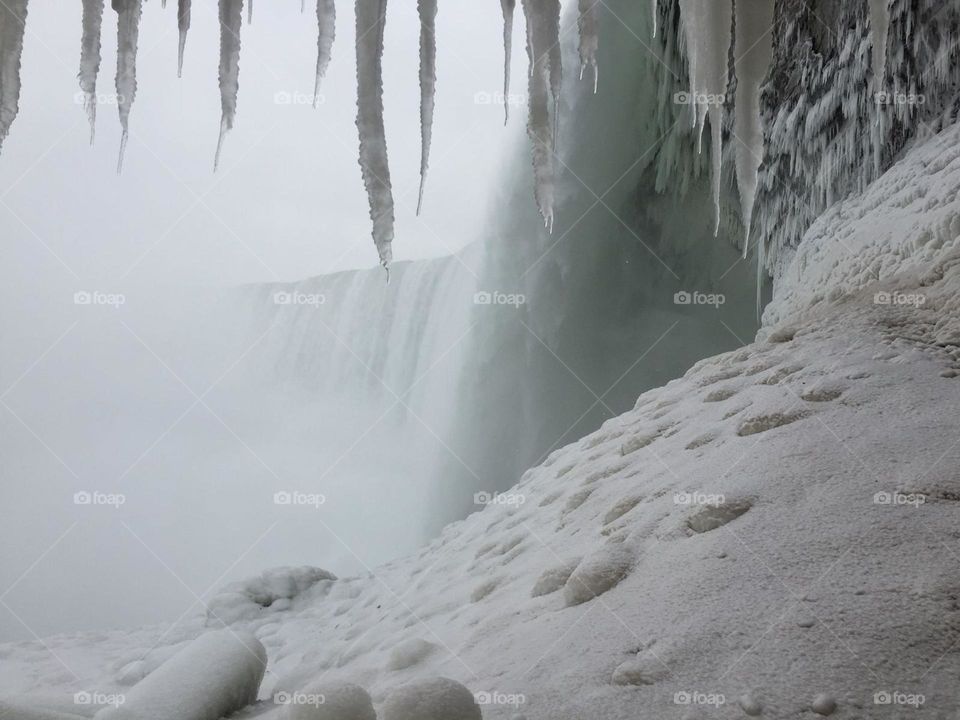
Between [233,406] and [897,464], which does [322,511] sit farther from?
[897,464]

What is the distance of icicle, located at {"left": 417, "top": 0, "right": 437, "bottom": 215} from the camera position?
77cm

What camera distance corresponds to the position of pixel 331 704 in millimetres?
1047

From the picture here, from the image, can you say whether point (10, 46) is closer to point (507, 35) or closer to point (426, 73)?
point (426, 73)

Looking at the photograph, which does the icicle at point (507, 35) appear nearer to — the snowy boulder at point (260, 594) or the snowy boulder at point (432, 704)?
the snowy boulder at point (432, 704)

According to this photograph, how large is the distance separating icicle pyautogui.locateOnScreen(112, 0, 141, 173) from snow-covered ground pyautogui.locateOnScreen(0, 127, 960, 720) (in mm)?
962

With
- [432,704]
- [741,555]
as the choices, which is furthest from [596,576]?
[432,704]

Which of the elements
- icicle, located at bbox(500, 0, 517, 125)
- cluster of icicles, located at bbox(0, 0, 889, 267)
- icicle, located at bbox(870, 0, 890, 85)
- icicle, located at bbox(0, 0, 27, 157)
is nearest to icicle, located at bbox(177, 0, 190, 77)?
cluster of icicles, located at bbox(0, 0, 889, 267)

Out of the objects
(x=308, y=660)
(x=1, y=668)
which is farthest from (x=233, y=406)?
(x=308, y=660)

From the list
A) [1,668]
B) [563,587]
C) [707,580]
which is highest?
[707,580]

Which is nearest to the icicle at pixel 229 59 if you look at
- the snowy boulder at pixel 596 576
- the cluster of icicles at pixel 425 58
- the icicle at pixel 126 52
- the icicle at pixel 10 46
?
the cluster of icicles at pixel 425 58

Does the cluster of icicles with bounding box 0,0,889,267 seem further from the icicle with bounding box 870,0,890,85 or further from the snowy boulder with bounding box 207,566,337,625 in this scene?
the snowy boulder with bounding box 207,566,337,625

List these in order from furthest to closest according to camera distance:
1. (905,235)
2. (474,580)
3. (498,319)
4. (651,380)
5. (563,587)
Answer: (498,319) < (651,380) < (905,235) < (474,580) < (563,587)

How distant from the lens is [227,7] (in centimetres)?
80

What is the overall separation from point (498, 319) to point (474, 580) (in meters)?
5.95
